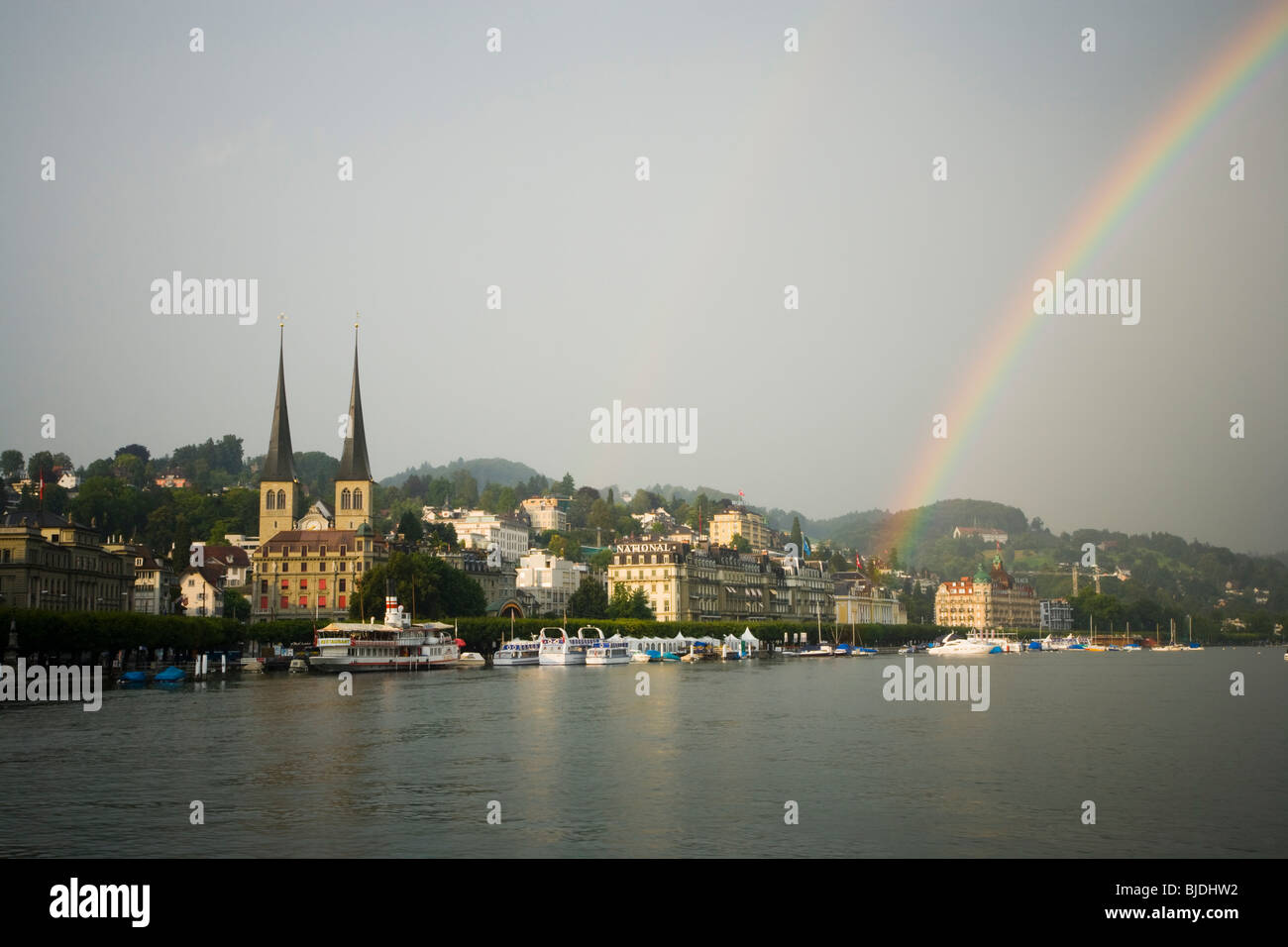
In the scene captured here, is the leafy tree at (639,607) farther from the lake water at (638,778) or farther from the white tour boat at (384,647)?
the lake water at (638,778)

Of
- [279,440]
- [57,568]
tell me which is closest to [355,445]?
[279,440]

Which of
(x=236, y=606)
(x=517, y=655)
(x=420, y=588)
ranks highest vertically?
(x=420, y=588)

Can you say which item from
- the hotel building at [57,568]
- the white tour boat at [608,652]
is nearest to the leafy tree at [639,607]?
the white tour boat at [608,652]

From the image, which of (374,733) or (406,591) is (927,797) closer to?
(374,733)

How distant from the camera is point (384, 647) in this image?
122625mm

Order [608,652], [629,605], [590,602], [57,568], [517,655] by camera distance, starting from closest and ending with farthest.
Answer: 1. [57,568]
2. [517,655]
3. [608,652]
4. [590,602]
5. [629,605]

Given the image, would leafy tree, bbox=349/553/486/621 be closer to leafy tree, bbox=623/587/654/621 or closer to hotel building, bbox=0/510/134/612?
hotel building, bbox=0/510/134/612

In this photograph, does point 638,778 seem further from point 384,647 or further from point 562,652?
point 562,652

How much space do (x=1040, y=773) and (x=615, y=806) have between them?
16.2 metres

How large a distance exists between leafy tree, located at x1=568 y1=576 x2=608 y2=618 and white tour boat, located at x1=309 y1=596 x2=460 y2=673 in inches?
1966

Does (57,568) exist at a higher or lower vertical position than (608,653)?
higher

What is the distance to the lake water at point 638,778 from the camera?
30.7 m

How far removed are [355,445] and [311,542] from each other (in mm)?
16954
